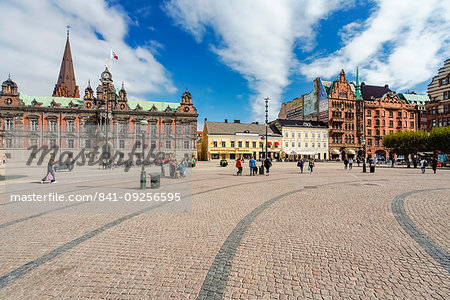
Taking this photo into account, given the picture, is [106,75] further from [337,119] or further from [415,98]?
[415,98]

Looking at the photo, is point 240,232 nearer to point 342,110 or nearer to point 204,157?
point 204,157

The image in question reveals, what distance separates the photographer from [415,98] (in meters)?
67.6

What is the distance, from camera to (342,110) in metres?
61.0

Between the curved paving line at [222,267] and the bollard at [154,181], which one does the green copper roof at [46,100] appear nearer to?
the bollard at [154,181]

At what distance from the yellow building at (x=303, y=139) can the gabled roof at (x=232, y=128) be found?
12.1ft

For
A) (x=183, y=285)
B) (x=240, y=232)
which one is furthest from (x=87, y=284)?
(x=240, y=232)

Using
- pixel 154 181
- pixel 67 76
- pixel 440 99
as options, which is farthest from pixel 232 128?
pixel 67 76

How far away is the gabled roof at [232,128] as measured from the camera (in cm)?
5616

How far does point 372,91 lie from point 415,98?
13.4 m

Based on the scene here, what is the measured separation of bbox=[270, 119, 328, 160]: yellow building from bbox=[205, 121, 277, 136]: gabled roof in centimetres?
369

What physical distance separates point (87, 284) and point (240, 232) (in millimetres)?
3293

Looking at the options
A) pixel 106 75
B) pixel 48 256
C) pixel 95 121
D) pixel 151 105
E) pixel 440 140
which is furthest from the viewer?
pixel 151 105

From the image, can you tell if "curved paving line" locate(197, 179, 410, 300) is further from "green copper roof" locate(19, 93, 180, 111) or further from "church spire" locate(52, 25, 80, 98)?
"church spire" locate(52, 25, 80, 98)

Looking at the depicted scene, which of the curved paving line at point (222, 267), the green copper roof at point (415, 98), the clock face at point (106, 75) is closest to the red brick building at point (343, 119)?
the green copper roof at point (415, 98)
